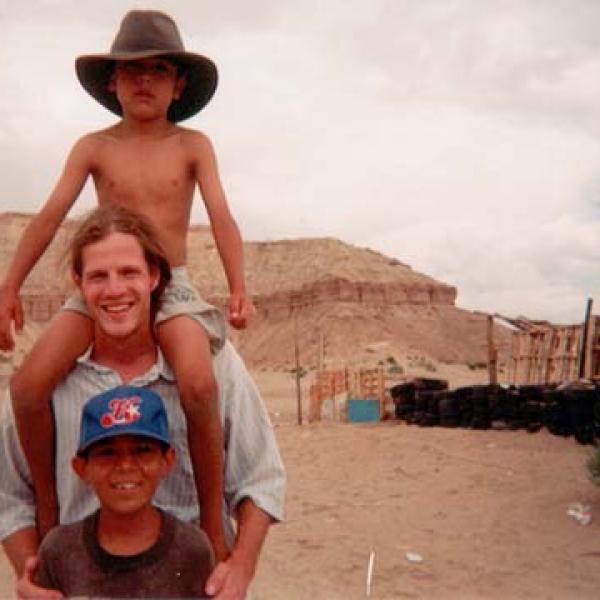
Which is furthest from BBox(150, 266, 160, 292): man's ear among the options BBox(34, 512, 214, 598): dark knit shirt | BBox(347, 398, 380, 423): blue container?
BBox(347, 398, 380, 423): blue container

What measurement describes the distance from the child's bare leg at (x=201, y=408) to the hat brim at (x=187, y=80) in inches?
33.4

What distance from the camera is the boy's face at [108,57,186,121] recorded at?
9.18 feet

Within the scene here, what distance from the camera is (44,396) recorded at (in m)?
2.36

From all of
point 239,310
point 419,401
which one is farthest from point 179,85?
point 419,401

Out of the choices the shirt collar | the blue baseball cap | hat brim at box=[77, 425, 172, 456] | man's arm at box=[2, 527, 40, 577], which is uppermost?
the shirt collar

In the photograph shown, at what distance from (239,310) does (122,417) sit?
2.25 feet

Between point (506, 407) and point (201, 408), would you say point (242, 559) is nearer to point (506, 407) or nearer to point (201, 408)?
point (201, 408)

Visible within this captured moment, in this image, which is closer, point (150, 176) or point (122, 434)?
point (122, 434)

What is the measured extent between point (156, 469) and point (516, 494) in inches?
348

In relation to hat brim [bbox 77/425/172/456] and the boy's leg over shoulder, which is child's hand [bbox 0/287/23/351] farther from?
hat brim [bbox 77/425/172/456]

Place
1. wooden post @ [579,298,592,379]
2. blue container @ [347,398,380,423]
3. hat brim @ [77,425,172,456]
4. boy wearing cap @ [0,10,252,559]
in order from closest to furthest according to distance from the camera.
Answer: hat brim @ [77,425,172,456] < boy wearing cap @ [0,10,252,559] < wooden post @ [579,298,592,379] < blue container @ [347,398,380,423]

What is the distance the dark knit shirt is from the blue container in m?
16.3

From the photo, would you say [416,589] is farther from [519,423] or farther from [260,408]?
[519,423]

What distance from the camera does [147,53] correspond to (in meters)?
2.72
